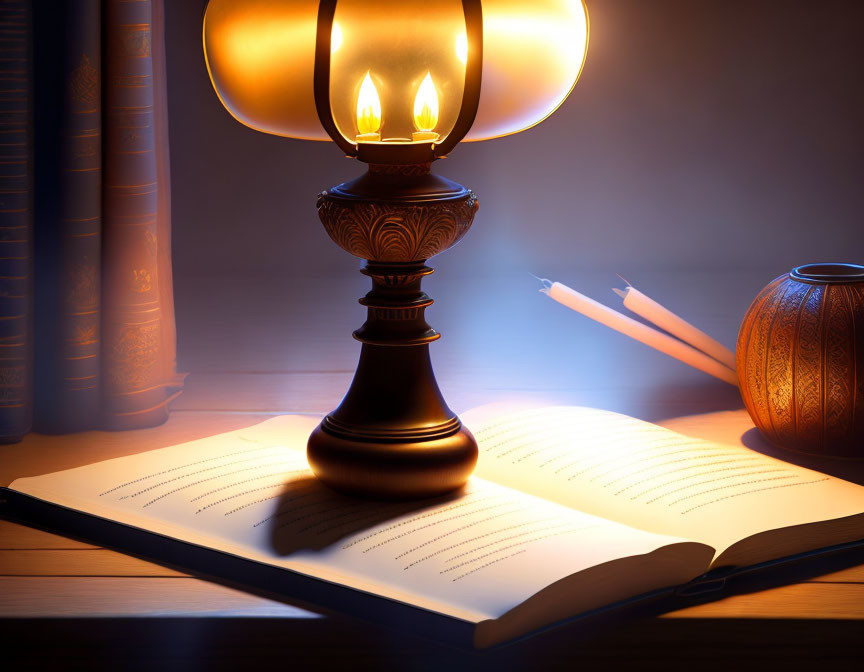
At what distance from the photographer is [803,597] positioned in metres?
0.58

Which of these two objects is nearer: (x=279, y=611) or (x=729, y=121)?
(x=279, y=611)

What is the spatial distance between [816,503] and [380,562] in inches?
11.1

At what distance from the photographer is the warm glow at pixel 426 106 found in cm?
66

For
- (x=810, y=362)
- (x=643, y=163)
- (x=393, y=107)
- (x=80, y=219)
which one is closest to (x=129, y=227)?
(x=80, y=219)

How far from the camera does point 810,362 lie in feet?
2.57

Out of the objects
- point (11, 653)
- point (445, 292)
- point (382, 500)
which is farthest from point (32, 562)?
point (445, 292)

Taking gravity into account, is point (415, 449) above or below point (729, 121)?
below

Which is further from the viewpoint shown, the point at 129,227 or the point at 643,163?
the point at 643,163

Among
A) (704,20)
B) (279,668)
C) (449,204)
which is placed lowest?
(279,668)

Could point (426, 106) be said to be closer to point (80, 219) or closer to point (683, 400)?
point (80, 219)

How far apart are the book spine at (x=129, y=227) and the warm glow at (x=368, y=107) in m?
0.29

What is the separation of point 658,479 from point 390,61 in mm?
323

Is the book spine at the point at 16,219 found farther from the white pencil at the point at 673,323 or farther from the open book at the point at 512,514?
the white pencil at the point at 673,323

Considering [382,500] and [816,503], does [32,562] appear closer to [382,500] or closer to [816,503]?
[382,500]
